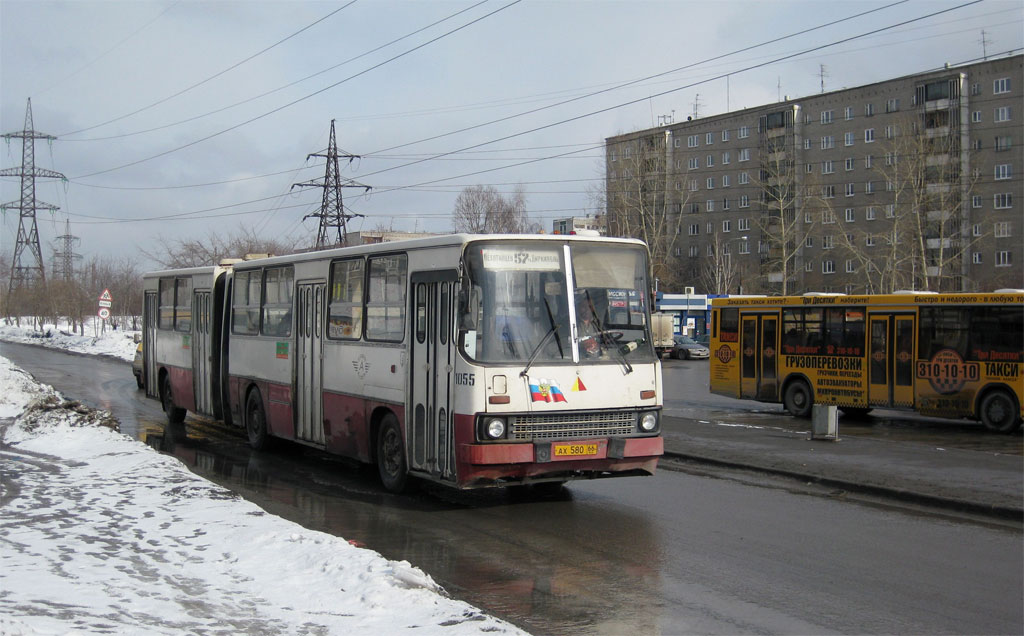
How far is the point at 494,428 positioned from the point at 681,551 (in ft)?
7.34

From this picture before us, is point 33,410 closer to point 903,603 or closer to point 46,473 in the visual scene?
point 46,473

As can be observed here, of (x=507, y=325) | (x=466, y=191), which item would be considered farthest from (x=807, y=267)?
(x=507, y=325)

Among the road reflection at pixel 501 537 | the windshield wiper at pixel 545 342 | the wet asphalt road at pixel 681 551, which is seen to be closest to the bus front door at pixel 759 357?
the wet asphalt road at pixel 681 551

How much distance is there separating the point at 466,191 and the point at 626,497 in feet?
194

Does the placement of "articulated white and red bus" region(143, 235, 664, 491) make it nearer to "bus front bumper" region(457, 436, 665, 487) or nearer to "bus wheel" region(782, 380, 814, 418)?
"bus front bumper" region(457, 436, 665, 487)

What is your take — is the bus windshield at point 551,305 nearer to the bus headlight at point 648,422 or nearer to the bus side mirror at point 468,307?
the bus side mirror at point 468,307

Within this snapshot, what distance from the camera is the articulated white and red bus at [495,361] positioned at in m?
9.59

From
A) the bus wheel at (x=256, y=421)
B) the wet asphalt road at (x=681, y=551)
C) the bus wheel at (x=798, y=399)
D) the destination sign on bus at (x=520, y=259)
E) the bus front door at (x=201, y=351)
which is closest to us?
the wet asphalt road at (x=681, y=551)

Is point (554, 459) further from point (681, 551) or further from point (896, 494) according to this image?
point (896, 494)

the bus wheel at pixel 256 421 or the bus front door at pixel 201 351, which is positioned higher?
the bus front door at pixel 201 351

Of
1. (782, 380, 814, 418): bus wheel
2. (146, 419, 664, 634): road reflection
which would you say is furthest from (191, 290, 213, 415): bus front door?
(782, 380, 814, 418): bus wheel

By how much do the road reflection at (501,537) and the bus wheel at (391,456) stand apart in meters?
Result: 0.19

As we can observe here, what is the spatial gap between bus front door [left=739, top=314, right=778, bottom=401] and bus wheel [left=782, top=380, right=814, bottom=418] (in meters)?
0.37

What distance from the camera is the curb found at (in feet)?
33.7
